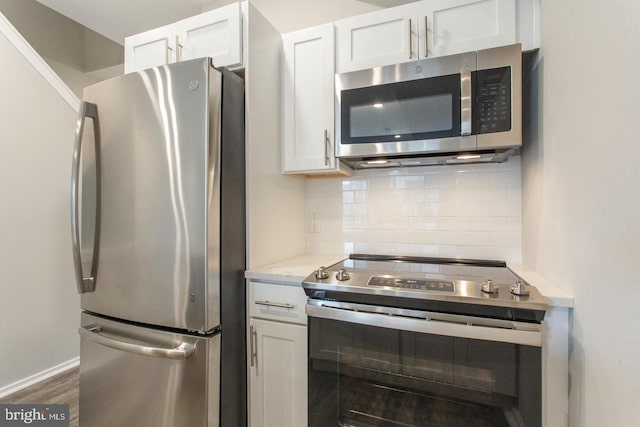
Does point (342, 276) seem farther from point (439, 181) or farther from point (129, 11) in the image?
point (129, 11)

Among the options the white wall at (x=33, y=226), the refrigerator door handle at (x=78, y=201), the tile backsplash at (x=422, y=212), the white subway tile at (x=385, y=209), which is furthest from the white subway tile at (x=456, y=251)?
the white wall at (x=33, y=226)

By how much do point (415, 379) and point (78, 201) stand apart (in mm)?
1689

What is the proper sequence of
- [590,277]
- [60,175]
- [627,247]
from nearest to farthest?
[627,247] → [590,277] → [60,175]

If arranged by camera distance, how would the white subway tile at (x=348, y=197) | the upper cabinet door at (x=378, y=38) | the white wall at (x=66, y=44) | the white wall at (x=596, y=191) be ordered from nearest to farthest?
the white wall at (x=596, y=191) < the upper cabinet door at (x=378, y=38) < the white subway tile at (x=348, y=197) < the white wall at (x=66, y=44)

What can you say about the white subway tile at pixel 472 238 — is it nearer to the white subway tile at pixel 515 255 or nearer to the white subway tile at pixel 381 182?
the white subway tile at pixel 515 255

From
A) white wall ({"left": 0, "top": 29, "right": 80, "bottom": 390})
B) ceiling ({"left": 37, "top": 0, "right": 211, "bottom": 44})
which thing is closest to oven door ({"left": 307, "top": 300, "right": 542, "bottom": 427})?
white wall ({"left": 0, "top": 29, "right": 80, "bottom": 390})

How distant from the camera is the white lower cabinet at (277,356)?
50.4 inches

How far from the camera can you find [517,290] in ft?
3.21

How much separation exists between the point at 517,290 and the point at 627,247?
0.35m

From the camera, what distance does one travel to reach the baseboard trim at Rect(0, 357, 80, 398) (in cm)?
196

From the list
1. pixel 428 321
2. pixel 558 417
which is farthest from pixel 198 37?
pixel 558 417

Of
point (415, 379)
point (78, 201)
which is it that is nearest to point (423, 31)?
point (415, 379)

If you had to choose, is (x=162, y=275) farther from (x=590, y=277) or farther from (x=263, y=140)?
(x=590, y=277)

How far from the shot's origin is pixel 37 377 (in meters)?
2.13
